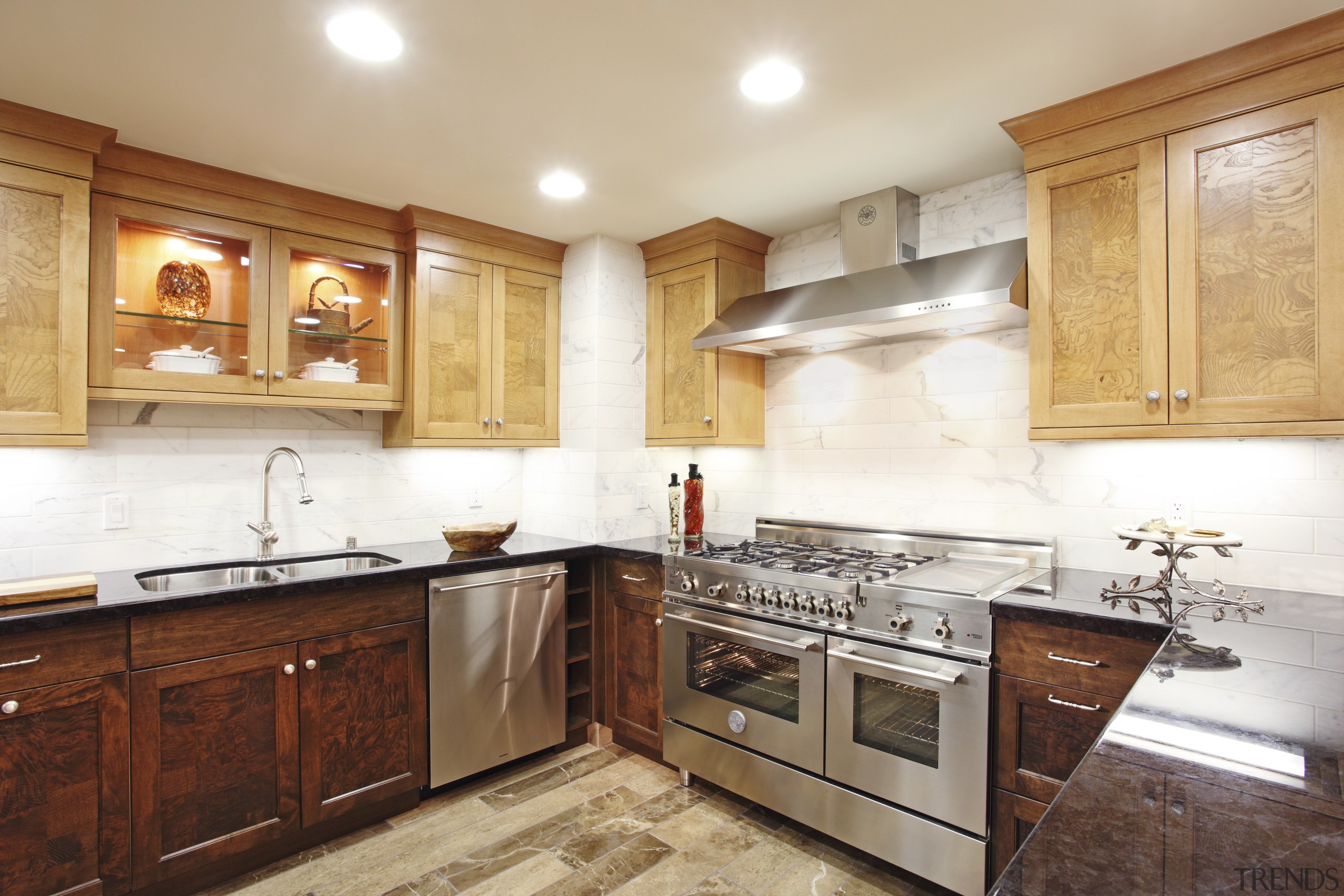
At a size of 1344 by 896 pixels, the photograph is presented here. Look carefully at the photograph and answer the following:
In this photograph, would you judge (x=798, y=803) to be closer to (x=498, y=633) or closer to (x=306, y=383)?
(x=498, y=633)

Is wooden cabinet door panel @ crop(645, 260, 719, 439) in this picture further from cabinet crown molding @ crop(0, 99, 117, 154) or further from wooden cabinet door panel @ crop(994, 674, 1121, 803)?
cabinet crown molding @ crop(0, 99, 117, 154)

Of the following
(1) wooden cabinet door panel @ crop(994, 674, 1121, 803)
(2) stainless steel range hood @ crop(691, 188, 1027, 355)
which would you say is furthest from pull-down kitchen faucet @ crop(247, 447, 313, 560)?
(1) wooden cabinet door panel @ crop(994, 674, 1121, 803)

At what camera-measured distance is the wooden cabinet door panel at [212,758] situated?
2.07 meters

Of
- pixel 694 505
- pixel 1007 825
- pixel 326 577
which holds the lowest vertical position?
pixel 1007 825

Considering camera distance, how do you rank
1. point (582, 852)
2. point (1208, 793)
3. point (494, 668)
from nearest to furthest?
point (1208, 793), point (582, 852), point (494, 668)

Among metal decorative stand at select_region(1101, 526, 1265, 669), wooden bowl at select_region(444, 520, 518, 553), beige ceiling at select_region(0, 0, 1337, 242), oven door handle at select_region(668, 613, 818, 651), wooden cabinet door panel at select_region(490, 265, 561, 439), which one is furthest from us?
wooden cabinet door panel at select_region(490, 265, 561, 439)

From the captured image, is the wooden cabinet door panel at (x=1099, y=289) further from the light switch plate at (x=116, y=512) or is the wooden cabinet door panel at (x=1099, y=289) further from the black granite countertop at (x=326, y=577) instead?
the light switch plate at (x=116, y=512)

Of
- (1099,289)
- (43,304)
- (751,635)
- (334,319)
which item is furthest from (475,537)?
(1099,289)

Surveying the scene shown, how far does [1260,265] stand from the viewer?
6.09 ft

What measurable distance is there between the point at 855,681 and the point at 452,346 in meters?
2.24

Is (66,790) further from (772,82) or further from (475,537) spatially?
(772,82)

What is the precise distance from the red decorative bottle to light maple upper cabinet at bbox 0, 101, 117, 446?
2272mm

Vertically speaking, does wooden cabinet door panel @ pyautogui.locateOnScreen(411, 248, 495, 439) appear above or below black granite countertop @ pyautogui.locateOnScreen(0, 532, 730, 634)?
above

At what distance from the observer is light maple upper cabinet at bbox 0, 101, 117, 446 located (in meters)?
2.13
